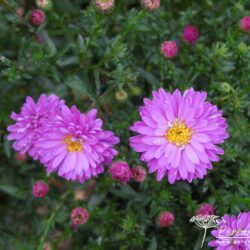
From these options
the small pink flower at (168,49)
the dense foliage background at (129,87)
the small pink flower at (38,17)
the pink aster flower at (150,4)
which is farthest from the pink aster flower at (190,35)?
the small pink flower at (38,17)

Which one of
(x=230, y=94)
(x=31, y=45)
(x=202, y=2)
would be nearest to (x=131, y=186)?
(x=230, y=94)

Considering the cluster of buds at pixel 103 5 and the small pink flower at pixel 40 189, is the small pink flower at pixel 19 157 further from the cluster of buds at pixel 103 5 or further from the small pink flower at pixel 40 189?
the cluster of buds at pixel 103 5

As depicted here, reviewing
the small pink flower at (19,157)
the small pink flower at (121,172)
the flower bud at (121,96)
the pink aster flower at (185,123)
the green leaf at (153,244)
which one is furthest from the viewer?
the small pink flower at (19,157)

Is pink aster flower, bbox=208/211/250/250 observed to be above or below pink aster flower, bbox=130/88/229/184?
below

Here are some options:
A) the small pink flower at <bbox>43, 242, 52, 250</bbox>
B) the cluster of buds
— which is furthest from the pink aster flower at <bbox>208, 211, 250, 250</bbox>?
the cluster of buds

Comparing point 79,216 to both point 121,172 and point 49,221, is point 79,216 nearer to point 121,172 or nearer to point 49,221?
point 49,221

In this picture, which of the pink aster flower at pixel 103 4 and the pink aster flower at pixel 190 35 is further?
the pink aster flower at pixel 190 35

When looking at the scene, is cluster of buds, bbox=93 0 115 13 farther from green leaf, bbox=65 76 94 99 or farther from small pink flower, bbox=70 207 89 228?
small pink flower, bbox=70 207 89 228
